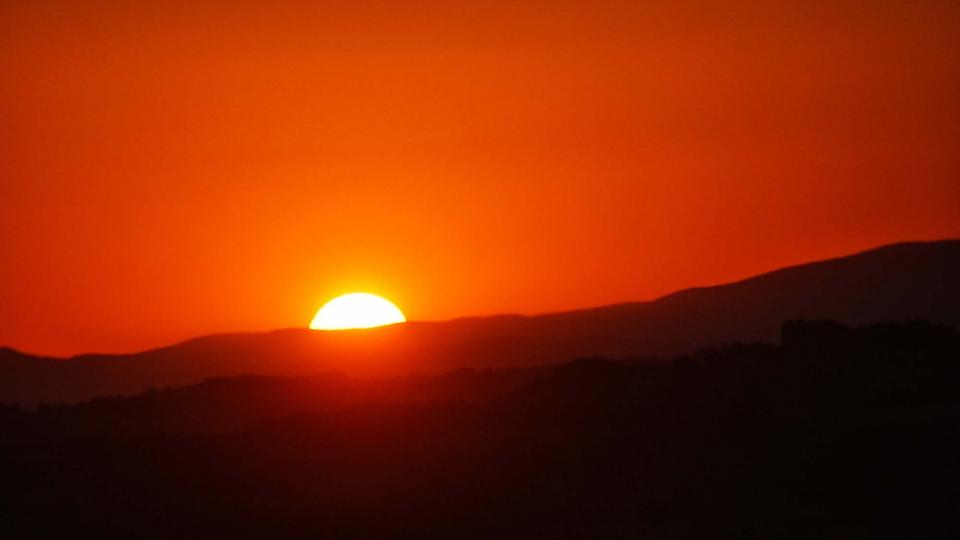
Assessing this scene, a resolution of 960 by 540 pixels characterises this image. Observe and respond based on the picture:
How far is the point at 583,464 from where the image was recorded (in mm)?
22625

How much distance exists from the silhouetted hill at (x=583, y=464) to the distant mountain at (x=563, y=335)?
35.9 metres

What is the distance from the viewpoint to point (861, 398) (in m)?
24.8

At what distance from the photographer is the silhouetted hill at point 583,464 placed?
21266mm

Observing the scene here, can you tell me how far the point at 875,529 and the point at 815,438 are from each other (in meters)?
1.93

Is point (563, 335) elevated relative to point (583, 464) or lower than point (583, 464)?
elevated

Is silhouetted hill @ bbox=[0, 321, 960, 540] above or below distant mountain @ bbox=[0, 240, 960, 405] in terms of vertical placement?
below

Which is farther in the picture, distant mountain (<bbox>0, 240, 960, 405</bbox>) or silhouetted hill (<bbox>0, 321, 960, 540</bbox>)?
distant mountain (<bbox>0, 240, 960, 405</bbox>)

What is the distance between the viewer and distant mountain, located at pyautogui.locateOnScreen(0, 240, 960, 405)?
2574 inches

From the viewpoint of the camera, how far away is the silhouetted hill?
2127 centimetres

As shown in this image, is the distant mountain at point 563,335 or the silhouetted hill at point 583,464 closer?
the silhouetted hill at point 583,464

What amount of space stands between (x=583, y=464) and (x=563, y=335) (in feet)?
167

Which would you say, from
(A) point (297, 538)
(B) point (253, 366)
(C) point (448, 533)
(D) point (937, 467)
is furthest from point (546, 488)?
(B) point (253, 366)

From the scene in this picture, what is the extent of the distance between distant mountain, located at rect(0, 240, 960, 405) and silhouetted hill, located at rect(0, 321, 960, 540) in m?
35.9

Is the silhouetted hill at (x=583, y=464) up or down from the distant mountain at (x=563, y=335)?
down
